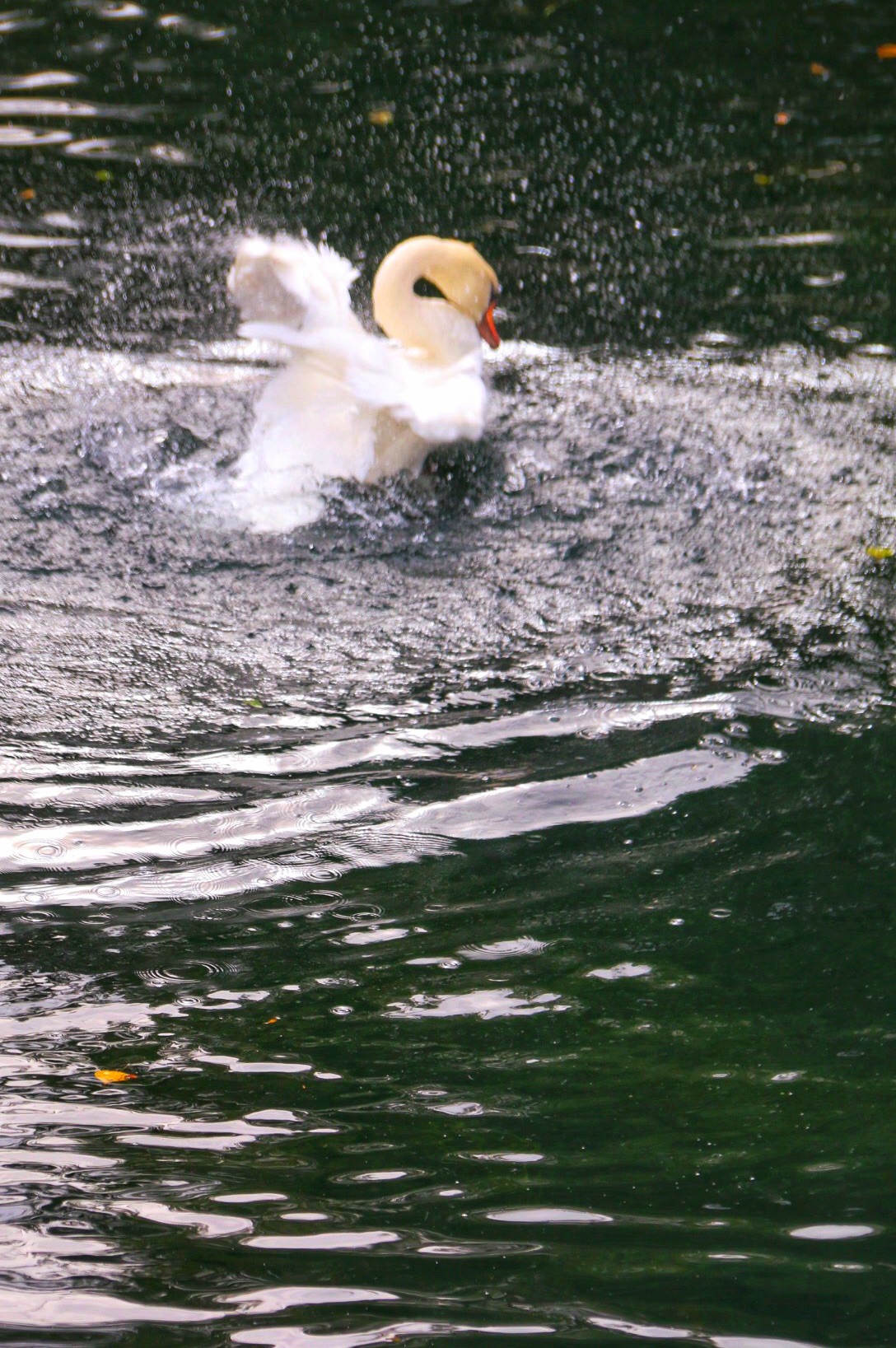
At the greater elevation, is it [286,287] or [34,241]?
[34,241]

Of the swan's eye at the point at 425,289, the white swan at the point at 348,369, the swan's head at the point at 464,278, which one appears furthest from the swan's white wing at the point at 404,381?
the swan's eye at the point at 425,289

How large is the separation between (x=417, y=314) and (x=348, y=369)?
51 centimetres

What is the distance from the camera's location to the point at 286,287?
13.5 feet

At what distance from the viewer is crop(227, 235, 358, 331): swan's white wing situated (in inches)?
161

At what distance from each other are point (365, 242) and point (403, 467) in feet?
9.37

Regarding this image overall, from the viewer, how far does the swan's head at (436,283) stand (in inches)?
181

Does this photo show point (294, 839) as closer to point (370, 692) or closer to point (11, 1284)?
point (370, 692)

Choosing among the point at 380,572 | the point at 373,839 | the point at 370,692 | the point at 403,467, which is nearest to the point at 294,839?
the point at 373,839

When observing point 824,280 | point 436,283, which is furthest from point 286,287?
point 824,280

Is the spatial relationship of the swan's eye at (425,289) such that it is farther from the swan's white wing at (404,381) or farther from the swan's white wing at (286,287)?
the swan's white wing at (286,287)

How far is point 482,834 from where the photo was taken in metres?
3.02

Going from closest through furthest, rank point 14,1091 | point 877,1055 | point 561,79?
point 14,1091
point 877,1055
point 561,79

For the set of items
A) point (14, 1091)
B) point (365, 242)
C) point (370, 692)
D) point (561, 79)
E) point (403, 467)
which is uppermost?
point (561, 79)

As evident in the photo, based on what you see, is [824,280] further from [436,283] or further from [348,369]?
[348,369]
